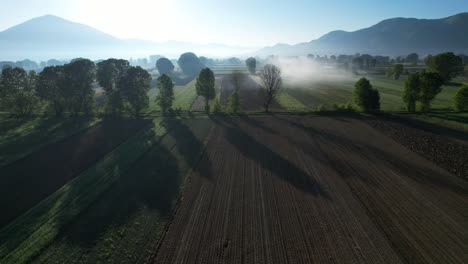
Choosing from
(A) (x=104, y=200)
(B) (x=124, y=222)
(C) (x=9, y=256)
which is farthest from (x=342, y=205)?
(C) (x=9, y=256)

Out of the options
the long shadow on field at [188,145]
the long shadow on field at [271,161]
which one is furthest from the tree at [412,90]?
the long shadow on field at [188,145]

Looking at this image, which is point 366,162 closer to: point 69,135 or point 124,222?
point 124,222

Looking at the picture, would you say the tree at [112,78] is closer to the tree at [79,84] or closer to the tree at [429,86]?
the tree at [79,84]

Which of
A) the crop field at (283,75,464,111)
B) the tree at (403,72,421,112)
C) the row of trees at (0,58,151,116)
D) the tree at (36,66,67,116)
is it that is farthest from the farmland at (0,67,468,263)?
the crop field at (283,75,464,111)

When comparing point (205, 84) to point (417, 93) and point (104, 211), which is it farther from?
point (417, 93)

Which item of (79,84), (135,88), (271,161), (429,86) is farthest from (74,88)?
(429,86)

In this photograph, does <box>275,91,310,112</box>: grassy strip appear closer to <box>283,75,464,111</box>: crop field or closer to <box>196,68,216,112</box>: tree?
<box>283,75,464,111</box>: crop field
